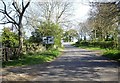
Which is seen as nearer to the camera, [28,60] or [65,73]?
[65,73]

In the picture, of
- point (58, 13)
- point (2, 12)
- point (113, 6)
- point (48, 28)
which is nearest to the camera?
point (113, 6)

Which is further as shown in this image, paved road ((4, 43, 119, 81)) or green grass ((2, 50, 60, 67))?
green grass ((2, 50, 60, 67))

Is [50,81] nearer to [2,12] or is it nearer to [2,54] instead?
[2,54]

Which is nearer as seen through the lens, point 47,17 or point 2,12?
point 2,12

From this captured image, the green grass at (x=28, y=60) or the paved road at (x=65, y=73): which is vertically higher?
the green grass at (x=28, y=60)

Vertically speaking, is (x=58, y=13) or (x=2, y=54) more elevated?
(x=58, y=13)

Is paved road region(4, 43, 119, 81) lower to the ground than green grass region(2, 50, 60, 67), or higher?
lower

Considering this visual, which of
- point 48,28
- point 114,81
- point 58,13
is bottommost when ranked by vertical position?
point 114,81

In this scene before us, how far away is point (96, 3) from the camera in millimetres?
25547

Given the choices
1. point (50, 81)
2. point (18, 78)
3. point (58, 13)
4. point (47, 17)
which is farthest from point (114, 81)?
point (58, 13)

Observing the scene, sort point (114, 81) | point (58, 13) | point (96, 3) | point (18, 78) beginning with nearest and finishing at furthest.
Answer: point (114, 81)
point (18, 78)
point (96, 3)
point (58, 13)

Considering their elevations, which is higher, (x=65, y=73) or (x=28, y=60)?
(x=28, y=60)

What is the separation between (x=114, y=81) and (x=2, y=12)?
18.5 metres

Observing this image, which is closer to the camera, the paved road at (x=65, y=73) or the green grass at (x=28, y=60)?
the paved road at (x=65, y=73)
